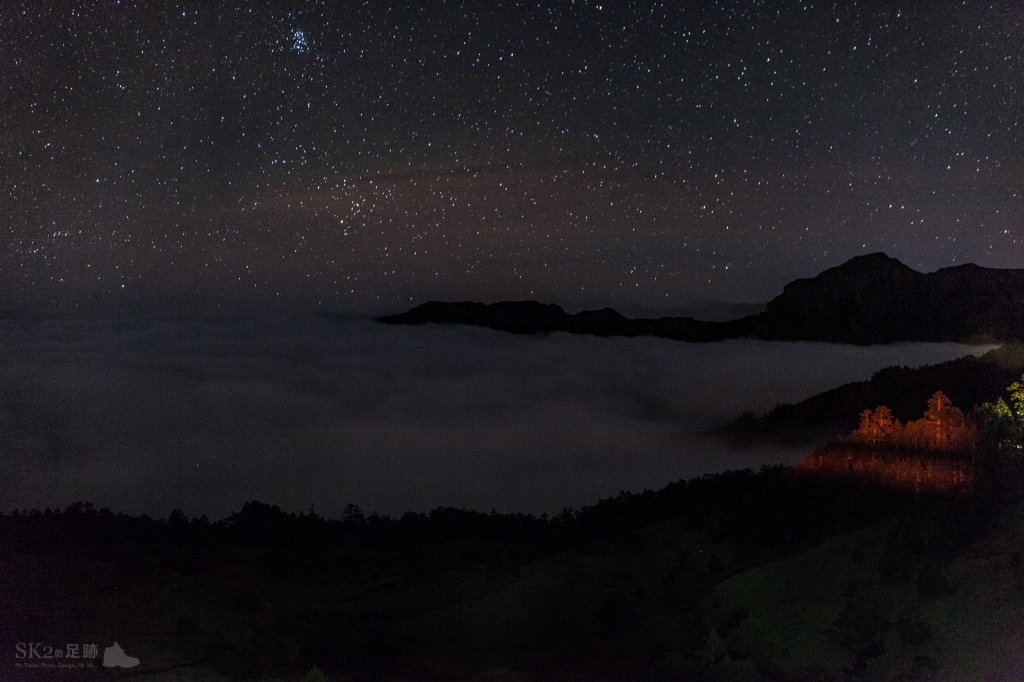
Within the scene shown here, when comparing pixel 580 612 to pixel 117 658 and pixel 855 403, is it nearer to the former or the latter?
pixel 855 403

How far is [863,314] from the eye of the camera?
4.75m

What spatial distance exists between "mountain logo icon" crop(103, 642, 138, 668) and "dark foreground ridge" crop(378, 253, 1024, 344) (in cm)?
267

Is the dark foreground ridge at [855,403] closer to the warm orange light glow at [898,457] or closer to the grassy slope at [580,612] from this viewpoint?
the warm orange light glow at [898,457]

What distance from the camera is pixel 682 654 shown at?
468 centimetres

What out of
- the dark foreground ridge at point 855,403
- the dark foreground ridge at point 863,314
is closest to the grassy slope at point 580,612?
the dark foreground ridge at point 855,403

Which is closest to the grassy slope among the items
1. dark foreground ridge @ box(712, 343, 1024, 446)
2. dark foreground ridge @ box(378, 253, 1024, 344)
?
dark foreground ridge @ box(712, 343, 1024, 446)

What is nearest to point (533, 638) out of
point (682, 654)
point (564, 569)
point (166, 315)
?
point (564, 569)

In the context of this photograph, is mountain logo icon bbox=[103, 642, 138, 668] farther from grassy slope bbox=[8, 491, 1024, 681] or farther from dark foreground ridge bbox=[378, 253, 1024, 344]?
dark foreground ridge bbox=[378, 253, 1024, 344]

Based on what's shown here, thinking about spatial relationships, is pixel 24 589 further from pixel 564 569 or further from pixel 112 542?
pixel 564 569

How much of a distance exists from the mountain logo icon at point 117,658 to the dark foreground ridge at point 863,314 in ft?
8.75

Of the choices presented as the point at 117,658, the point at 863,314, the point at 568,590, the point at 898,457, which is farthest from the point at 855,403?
the point at 117,658

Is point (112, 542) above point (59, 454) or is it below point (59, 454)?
below

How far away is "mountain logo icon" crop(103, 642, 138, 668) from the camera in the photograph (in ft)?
15.8

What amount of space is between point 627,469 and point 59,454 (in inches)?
126
